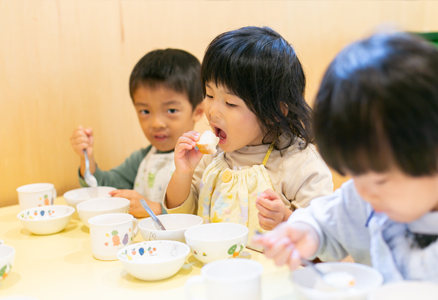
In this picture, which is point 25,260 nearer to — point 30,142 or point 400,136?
point 30,142

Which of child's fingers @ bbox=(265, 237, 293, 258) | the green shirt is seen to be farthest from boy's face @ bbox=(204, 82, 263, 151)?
the green shirt

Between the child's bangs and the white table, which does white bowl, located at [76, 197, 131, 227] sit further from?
the child's bangs

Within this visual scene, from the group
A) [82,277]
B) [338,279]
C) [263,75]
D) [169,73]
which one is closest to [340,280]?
[338,279]

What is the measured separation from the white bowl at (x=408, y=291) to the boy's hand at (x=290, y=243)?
13 cm

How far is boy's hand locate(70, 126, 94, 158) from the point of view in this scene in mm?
1576

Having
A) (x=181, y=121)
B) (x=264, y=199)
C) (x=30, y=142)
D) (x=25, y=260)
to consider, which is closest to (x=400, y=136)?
(x=264, y=199)

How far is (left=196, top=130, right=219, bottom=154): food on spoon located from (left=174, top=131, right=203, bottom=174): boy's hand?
0.04 metres

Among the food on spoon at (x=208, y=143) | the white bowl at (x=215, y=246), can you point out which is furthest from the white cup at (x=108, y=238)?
the food on spoon at (x=208, y=143)

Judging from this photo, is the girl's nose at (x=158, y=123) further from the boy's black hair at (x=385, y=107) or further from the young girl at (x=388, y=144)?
the boy's black hair at (x=385, y=107)

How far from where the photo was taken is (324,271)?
69 centimetres

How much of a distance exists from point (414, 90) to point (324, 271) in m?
0.31

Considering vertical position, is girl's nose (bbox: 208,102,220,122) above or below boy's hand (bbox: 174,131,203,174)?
above

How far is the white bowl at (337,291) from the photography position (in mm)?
589

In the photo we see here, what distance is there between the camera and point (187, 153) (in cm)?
128
